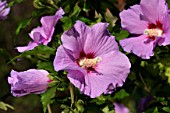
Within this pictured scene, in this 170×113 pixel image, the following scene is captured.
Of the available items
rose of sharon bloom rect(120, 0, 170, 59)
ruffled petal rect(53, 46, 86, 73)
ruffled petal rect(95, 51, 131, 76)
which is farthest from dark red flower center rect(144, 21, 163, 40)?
ruffled petal rect(53, 46, 86, 73)

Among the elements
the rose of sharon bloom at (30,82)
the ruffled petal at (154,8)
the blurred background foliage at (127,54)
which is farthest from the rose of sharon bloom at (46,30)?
the ruffled petal at (154,8)

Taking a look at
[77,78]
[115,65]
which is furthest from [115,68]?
[77,78]

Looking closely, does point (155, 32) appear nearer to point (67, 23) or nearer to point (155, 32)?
point (155, 32)

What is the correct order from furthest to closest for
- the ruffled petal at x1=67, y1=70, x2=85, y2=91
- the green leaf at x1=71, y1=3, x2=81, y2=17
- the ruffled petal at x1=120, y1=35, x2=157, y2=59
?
the green leaf at x1=71, y1=3, x2=81, y2=17 < the ruffled petal at x1=120, y1=35, x2=157, y2=59 < the ruffled petal at x1=67, y1=70, x2=85, y2=91

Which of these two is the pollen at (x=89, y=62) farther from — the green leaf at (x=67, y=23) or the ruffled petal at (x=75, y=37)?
the green leaf at (x=67, y=23)

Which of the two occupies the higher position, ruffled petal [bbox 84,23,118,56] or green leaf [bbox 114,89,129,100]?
ruffled petal [bbox 84,23,118,56]

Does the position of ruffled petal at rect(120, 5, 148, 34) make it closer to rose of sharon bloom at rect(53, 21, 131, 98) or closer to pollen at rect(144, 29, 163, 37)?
pollen at rect(144, 29, 163, 37)
